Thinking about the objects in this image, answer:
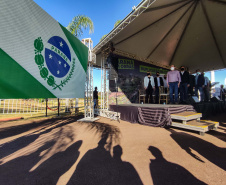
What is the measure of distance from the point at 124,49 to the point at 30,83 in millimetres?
7179

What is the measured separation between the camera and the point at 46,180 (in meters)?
1.57

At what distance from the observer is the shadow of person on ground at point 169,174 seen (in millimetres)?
1496

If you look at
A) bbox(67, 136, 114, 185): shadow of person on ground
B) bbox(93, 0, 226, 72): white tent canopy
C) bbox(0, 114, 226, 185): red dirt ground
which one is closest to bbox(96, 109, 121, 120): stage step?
bbox(0, 114, 226, 185): red dirt ground

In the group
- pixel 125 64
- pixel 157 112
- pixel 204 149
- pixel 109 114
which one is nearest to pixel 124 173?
pixel 204 149

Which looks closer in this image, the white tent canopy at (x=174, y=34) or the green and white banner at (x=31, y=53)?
the green and white banner at (x=31, y=53)

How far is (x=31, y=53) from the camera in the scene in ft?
7.23

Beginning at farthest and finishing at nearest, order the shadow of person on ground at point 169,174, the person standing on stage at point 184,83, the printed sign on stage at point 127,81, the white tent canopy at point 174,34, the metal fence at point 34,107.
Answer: the printed sign on stage at point 127,81
the metal fence at point 34,107
the person standing on stage at point 184,83
the white tent canopy at point 174,34
the shadow of person on ground at point 169,174

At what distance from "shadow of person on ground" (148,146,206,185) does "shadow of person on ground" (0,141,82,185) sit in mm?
1421

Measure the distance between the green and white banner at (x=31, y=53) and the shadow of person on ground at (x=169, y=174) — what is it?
270 centimetres

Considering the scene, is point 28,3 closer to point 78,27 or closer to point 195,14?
point 78,27

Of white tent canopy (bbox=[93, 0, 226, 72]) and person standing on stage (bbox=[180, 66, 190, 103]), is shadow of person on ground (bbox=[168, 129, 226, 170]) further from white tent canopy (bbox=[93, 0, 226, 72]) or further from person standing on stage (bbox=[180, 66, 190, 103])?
white tent canopy (bbox=[93, 0, 226, 72])

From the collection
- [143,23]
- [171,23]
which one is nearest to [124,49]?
[143,23]

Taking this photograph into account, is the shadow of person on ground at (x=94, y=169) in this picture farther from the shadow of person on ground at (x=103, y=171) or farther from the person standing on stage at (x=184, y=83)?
the person standing on stage at (x=184, y=83)

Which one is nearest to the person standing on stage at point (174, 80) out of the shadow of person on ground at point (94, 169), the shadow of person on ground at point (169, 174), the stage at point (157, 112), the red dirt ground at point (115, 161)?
the stage at point (157, 112)
